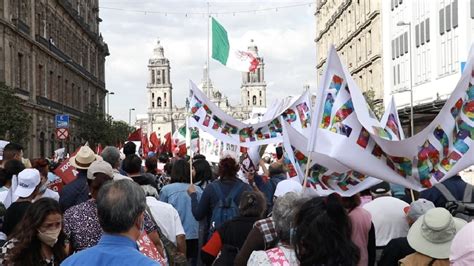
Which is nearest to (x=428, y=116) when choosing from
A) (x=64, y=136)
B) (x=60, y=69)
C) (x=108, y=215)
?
(x=64, y=136)

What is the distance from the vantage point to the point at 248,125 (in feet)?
39.4

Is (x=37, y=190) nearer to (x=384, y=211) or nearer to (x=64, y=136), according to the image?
(x=384, y=211)

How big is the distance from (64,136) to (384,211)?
1079 inches

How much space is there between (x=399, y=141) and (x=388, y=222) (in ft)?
2.49

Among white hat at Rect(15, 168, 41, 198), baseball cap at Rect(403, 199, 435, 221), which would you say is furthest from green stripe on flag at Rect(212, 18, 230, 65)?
baseball cap at Rect(403, 199, 435, 221)

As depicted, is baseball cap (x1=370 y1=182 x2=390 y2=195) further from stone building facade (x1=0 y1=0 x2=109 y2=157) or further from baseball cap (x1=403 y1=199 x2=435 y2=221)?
stone building facade (x1=0 y1=0 x2=109 y2=157)

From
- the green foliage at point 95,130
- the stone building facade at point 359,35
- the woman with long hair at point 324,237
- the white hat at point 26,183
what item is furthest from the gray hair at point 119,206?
the green foliage at point 95,130

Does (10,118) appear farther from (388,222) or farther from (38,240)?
(38,240)

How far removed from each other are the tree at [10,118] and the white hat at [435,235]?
26.5m

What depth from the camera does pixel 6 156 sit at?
1022 cm

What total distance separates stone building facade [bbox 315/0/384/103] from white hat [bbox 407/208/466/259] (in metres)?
47.4

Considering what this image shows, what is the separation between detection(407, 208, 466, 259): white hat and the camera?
15.2ft

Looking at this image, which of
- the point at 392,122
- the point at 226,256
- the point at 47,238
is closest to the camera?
the point at 47,238

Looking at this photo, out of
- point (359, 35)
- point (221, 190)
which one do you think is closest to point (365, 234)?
point (221, 190)
